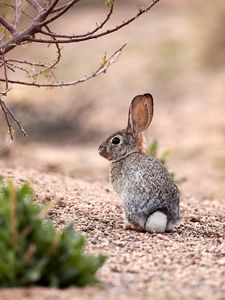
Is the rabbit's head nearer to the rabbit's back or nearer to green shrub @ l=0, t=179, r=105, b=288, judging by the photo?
the rabbit's back

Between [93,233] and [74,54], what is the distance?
14.9m

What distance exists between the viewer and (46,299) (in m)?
4.51

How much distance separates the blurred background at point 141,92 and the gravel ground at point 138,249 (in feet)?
5.82

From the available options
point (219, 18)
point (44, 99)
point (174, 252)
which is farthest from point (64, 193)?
point (219, 18)

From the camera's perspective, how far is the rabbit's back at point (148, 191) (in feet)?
21.5

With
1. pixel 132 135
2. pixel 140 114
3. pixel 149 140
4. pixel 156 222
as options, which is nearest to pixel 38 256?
pixel 156 222

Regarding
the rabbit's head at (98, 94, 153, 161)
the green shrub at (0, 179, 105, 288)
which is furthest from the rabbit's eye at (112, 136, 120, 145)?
the green shrub at (0, 179, 105, 288)

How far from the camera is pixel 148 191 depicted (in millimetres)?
6574

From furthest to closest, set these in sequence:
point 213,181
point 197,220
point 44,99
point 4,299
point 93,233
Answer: point 44,99 < point 213,181 < point 197,220 < point 93,233 < point 4,299

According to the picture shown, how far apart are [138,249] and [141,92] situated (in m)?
11.5

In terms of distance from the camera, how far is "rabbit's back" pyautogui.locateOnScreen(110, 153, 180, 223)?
6.56 metres

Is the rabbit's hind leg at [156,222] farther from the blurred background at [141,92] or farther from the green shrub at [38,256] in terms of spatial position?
the blurred background at [141,92]

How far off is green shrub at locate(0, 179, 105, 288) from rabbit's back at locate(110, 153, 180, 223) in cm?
170

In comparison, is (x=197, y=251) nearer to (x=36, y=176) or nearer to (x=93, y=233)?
(x=93, y=233)
